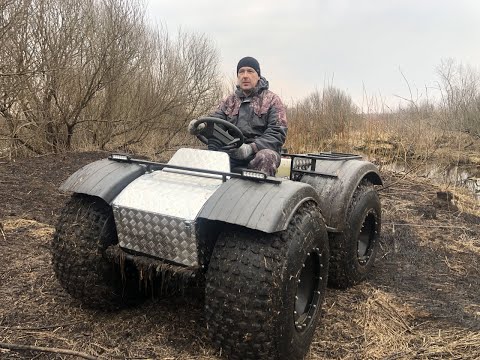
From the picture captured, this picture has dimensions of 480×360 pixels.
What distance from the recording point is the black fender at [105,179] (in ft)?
8.71

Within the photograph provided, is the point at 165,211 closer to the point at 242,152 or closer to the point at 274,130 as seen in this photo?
the point at 242,152

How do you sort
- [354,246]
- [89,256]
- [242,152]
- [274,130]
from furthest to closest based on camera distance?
[354,246]
[274,130]
[242,152]
[89,256]

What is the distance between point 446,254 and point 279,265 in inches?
122

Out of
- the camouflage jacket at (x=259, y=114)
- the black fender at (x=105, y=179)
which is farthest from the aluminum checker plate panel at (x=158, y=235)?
the camouflage jacket at (x=259, y=114)

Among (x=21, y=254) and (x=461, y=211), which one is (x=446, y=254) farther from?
(x=21, y=254)

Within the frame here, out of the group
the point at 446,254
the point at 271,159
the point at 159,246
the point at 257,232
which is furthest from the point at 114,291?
the point at 446,254

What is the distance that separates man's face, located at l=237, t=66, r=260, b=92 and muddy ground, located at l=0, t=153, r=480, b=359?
165 centimetres

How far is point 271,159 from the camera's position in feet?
10.2

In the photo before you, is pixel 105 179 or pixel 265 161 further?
pixel 265 161

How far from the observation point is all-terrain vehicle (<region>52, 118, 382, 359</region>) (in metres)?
2.21

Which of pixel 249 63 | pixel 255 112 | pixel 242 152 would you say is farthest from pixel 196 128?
pixel 249 63

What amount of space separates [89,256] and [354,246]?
1996mm

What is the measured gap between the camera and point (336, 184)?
3.46 meters

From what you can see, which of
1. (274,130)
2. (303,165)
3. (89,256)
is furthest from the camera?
(303,165)
